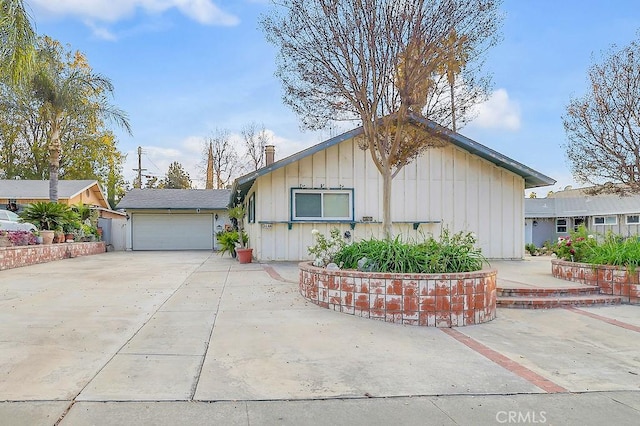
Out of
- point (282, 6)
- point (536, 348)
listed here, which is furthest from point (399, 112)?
point (536, 348)

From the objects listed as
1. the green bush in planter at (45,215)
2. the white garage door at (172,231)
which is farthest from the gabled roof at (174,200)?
→ the green bush in planter at (45,215)

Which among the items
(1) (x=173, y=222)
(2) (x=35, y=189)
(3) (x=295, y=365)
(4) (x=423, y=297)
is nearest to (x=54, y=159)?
(1) (x=173, y=222)

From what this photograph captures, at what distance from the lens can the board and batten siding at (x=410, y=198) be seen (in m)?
12.6

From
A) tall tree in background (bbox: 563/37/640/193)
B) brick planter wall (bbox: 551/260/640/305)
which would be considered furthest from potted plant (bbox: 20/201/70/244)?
tall tree in background (bbox: 563/37/640/193)

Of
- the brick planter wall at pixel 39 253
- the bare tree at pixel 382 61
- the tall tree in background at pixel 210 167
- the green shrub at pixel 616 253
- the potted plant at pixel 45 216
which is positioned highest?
the tall tree in background at pixel 210 167

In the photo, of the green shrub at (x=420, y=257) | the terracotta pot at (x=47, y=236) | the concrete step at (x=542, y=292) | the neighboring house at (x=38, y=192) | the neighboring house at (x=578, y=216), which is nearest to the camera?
the green shrub at (x=420, y=257)

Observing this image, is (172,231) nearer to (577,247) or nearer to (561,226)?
(577,247)

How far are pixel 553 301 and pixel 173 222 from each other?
2006 centimetres

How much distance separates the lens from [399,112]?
28.5ft

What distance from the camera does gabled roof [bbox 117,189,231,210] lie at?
74.7 ft

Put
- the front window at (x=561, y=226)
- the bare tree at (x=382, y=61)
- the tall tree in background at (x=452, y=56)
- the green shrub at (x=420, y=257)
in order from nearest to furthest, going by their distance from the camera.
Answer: the green shrub at (x=420, y=257) < the bare tree at (x=382, y=61) < the tall tree in background at (x=452, y=56) < the front window at (x=561, y=226)

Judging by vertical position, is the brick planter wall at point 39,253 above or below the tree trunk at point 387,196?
below

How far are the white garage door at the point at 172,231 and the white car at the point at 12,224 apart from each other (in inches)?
212

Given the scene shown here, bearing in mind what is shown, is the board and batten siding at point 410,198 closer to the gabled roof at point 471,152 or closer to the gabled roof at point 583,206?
the gabled roof at point 471,152
